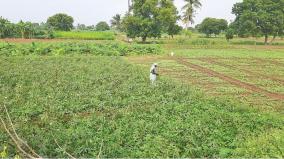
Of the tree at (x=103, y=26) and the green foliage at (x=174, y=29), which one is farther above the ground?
the tree at (x=103, y=26)

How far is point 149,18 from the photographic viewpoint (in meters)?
48.7

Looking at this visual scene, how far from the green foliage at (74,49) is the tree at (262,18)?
21.0 metres

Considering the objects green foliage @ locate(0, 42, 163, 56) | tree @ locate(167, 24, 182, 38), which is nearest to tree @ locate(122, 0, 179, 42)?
tree @ locate(167, 24, 182, 38)

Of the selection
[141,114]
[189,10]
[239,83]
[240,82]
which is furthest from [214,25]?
[141,114]

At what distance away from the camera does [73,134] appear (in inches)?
298

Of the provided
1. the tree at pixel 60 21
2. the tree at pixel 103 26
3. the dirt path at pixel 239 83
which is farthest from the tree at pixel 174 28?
the tree at pixel 103 26

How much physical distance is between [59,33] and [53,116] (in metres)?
44.2

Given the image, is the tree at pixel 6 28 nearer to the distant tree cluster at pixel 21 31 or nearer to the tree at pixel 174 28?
the distant tree cluster at pixel 21 31

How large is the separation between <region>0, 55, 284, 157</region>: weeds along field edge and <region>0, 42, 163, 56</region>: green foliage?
1707 centimetres

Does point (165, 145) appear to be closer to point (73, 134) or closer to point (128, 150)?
point (128, 150)

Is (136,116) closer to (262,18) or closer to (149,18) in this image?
(149,18)

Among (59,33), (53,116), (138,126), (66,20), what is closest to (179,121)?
(138,126)

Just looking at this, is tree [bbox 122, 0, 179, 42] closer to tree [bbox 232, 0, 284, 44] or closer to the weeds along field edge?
tree [bbox 232, 0, 284, 44]

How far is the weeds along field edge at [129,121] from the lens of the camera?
23.0 feet
